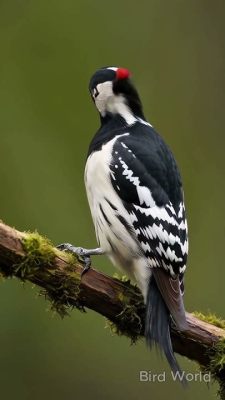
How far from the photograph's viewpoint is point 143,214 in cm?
512

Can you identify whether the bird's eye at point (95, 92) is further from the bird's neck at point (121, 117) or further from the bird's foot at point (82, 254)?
the bird's foot at point (82, 254)

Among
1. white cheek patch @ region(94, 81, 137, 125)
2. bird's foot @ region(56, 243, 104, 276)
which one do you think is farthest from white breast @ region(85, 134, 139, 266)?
white cheek patch @ region(94, 81, 137, 125)

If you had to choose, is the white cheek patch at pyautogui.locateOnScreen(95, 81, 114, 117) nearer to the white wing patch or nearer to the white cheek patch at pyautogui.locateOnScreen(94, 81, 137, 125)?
the white cheek patch at pyautogui.locateOnScreen(94, 81, 137, 125)

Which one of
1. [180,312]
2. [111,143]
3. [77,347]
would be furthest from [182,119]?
[180,312]

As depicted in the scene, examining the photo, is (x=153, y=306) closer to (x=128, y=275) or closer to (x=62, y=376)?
(x=128, y=275)

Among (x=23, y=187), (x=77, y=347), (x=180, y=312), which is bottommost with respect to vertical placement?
(x=180, y=312)

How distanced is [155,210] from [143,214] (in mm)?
58

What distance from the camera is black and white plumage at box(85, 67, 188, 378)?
4.97 meters

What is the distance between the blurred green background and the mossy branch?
308 cm

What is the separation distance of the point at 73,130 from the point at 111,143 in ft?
12.3

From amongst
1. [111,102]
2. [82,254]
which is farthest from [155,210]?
[111,102]

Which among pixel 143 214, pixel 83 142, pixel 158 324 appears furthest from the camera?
pixel 83 142

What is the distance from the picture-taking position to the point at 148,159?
5.29 metres

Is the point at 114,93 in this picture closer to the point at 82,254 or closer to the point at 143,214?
the point at 143,214
